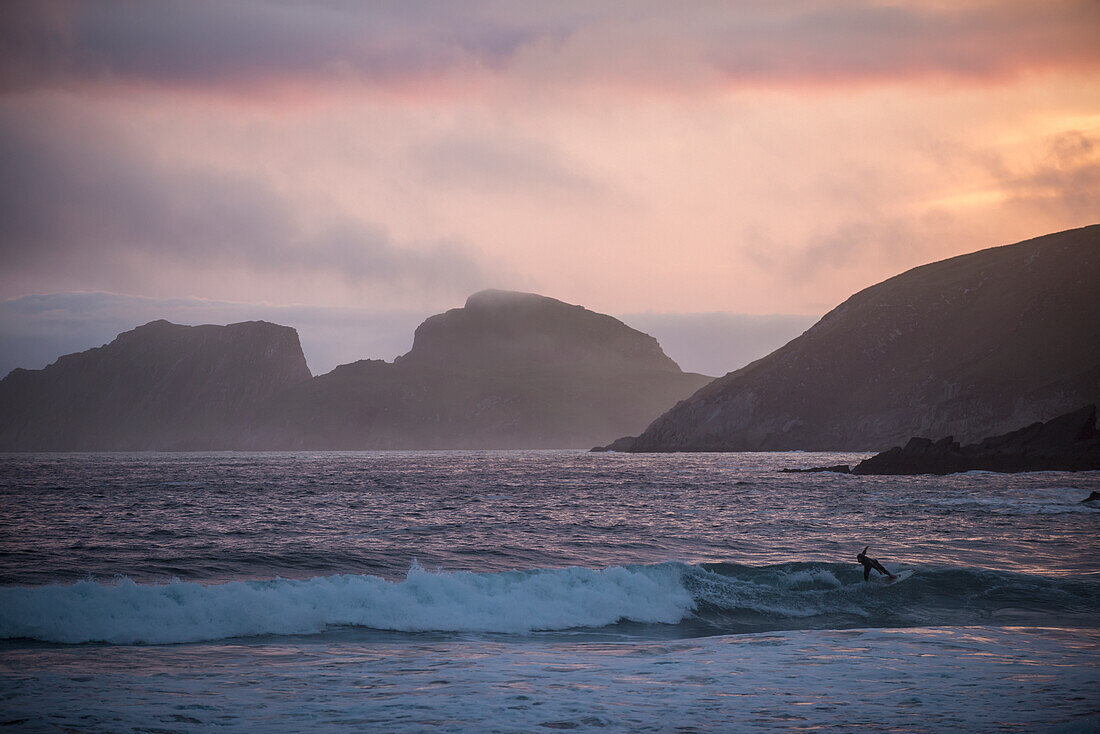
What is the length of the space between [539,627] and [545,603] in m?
1.36

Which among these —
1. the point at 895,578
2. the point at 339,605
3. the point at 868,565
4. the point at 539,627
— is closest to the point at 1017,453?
the point at 895,578

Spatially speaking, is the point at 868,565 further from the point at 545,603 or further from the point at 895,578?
the point at 545,603

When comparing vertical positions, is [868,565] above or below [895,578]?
above

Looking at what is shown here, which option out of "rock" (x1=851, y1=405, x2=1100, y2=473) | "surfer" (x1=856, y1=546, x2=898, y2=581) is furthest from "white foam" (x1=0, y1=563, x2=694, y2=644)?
"rock" (x1=851, y1=405, x2=1100, y2=473)

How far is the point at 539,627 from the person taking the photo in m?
18.2

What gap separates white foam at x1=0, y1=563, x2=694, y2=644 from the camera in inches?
632

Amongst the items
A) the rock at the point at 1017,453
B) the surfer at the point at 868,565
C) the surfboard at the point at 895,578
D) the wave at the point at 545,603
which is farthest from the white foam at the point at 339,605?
the rock at the point at 1017,453

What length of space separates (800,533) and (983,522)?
11.5 metres

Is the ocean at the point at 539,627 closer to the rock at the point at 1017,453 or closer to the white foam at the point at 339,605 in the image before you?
the white foam at the point at 339,605

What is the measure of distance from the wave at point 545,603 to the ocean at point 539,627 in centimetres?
8

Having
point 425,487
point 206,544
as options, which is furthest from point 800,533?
point 425,487

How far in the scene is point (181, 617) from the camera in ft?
55.1

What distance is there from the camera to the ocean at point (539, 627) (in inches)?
430

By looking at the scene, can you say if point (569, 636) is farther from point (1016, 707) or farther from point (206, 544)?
point (206, 544)
